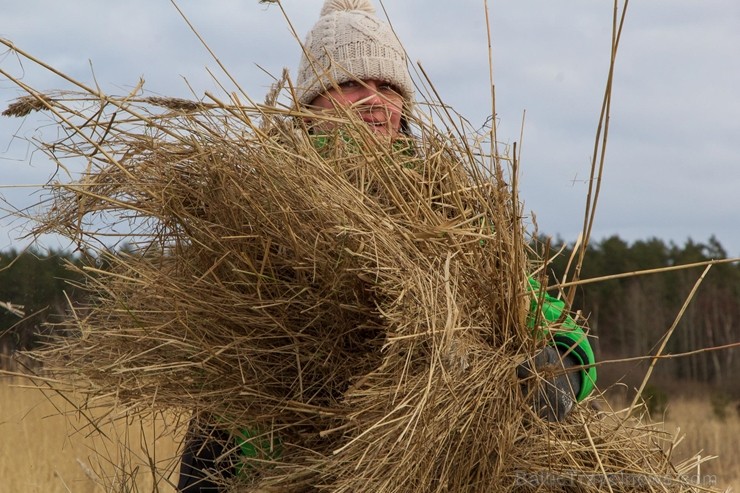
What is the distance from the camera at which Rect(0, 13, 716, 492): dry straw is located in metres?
1.15

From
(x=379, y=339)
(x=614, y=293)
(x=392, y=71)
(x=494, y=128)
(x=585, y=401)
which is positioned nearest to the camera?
(x=379, y=339)

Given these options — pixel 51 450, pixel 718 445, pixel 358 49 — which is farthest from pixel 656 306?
pixel 358 49

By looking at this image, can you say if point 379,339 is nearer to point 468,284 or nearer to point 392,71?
point 468,284

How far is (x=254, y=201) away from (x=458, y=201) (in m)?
0.31

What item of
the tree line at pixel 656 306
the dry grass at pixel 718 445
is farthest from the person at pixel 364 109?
the tree line at pixel 656 306

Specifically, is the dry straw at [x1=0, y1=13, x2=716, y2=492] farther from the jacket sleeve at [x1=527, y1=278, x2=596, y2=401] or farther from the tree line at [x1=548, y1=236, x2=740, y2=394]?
the tree line at [x1=548, y1=236, x2=740, y2=394]

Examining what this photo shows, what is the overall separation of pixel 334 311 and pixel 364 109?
490 millimetres

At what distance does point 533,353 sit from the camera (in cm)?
125

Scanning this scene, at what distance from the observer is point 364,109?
160cm

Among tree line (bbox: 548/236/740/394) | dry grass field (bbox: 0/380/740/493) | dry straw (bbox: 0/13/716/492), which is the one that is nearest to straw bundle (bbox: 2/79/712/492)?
dry straw (bbox: 0/13/716/492)

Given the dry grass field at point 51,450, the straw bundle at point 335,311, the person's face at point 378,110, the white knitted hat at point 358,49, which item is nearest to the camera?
the straw bundle at point 335,311

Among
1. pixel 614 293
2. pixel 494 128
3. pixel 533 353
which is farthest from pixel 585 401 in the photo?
pixel 614 293

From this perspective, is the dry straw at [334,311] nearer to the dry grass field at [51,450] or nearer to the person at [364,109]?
the person at [364,109]

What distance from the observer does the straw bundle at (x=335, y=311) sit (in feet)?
3.76
